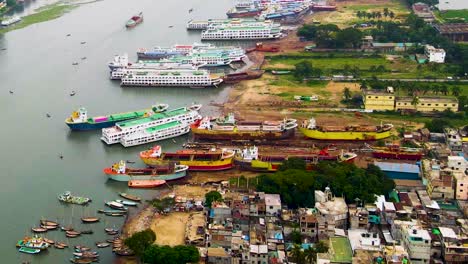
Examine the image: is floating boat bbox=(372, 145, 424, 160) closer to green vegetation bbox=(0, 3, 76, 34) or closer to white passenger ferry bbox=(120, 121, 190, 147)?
white passenger ferry bbox=(120, 121, 190, 147)

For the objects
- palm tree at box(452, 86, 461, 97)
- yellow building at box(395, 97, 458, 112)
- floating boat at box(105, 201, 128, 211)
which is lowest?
floating boat at box(105, 201, 128, 211)

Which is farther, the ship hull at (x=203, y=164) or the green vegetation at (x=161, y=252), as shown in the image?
the ship hull at (x=203, y=164)

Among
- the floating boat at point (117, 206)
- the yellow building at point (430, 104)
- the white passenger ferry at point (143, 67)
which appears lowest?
the floating boat at point (117, 206)

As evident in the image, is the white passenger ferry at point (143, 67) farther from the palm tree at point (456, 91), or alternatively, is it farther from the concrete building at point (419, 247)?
the concrete building at point (419, 247)

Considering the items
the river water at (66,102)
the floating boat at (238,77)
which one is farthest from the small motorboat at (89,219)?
the floating boat at (238,77)

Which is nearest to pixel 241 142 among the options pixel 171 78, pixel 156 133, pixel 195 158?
pixel 195 158

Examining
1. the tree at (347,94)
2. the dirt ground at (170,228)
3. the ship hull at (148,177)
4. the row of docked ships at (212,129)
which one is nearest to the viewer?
the dirt ground at (170,228)

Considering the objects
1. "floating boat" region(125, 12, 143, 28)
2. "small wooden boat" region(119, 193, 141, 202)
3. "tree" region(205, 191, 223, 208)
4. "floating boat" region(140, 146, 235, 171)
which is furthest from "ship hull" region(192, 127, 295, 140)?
"floating boat" region(125, 12, 143, 28)

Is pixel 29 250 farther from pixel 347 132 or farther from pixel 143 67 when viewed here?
pixel 143 67
